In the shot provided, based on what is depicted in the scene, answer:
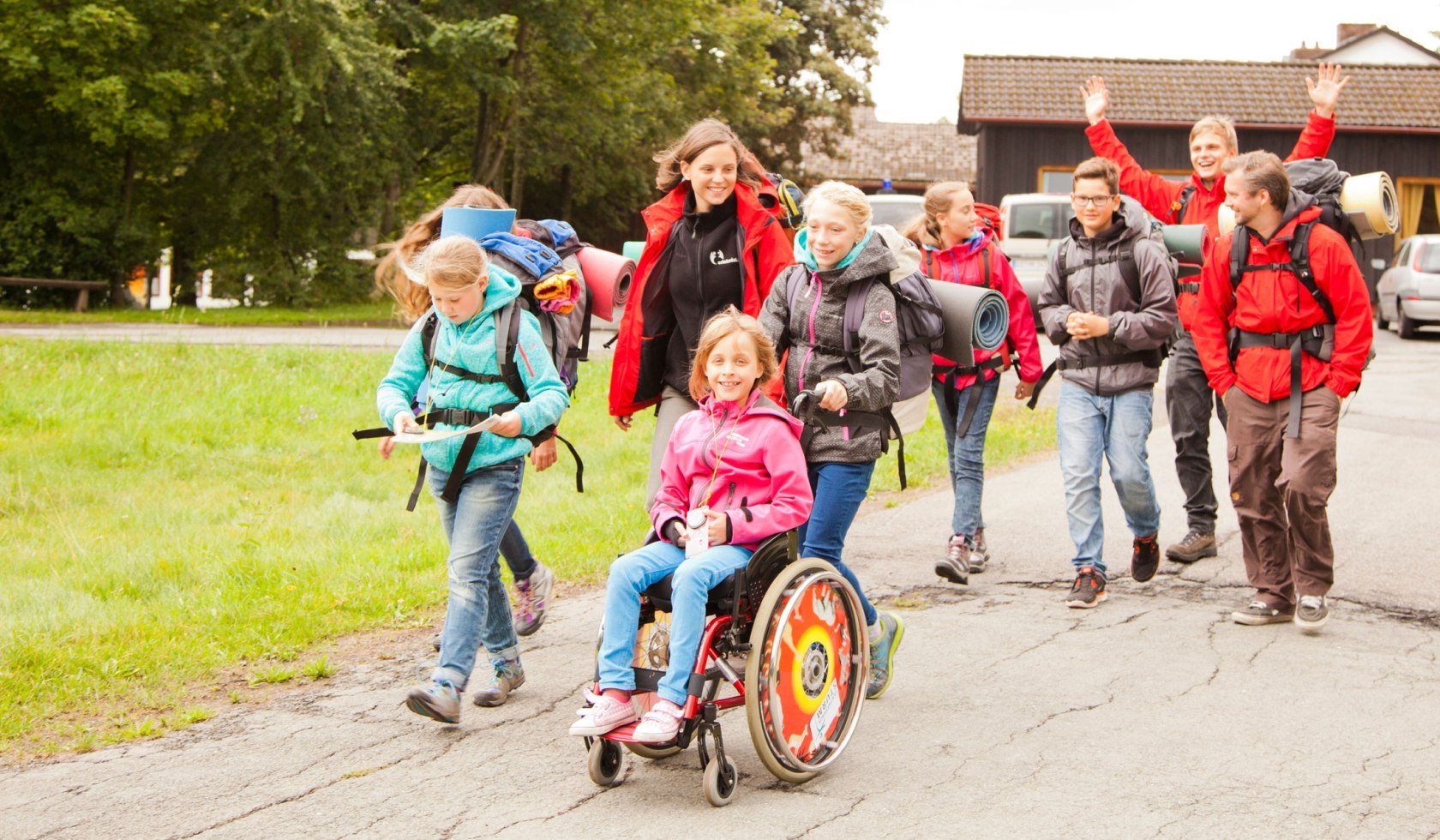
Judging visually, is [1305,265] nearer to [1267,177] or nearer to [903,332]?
[1267,177]

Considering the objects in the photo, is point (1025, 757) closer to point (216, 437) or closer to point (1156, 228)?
point (1156, 228)

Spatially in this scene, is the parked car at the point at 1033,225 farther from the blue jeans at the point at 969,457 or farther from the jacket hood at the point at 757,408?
the jacket hood at the point at 757,408

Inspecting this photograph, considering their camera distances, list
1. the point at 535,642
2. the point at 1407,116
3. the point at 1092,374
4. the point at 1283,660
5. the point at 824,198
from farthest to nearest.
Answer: the point at 1407,116, the point at 1092,374, the point at 535,642, the point at 1283,660, the point at 824,198

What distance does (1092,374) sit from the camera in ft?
22.3

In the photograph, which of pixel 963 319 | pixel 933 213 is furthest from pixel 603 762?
pixel 933 213

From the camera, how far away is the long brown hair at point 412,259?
5484mm

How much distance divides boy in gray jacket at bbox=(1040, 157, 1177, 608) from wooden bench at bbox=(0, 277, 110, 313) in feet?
76.6

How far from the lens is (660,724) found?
13.4 ft

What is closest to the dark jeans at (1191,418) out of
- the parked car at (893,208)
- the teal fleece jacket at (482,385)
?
the teal fleece jacket at (482,385)

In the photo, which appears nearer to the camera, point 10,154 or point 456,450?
point 456,450

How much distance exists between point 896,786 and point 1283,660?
225cm

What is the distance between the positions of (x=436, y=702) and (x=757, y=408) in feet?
4.71

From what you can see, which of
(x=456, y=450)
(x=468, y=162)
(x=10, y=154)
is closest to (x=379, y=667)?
(x=456, y=450)

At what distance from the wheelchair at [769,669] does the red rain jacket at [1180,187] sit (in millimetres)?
3331
